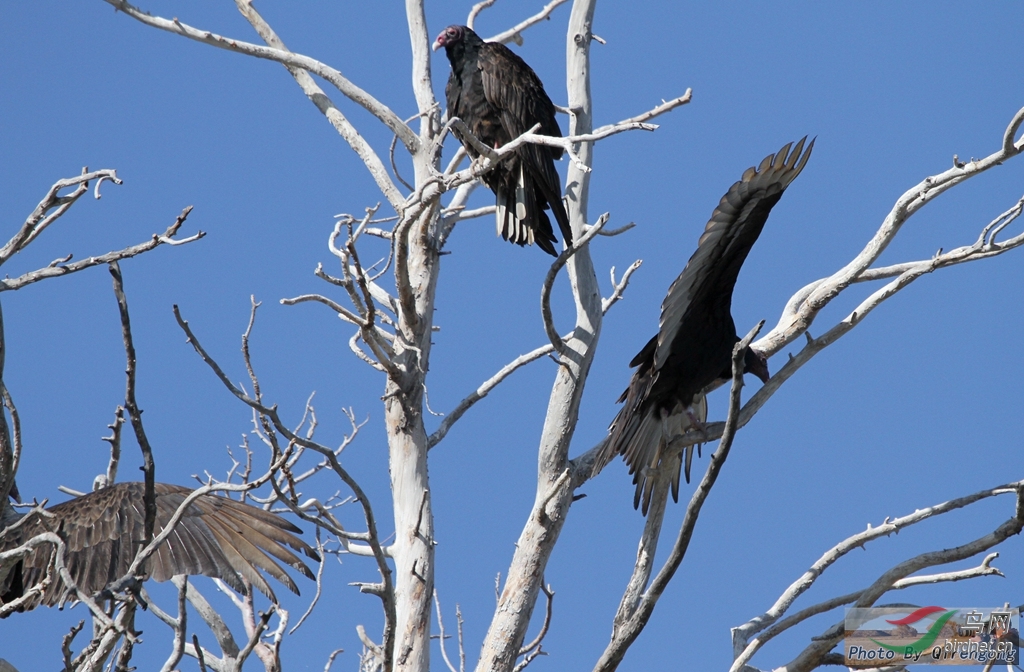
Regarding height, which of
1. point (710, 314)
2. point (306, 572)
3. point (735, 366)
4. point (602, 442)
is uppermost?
point (710, 314)

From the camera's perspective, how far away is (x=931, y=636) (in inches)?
113

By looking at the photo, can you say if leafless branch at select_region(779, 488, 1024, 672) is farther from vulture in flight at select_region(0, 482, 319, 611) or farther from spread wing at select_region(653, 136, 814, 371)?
vulture in flight at select_region(0, 482, 319, 611)

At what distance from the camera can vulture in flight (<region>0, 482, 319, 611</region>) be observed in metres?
2.45

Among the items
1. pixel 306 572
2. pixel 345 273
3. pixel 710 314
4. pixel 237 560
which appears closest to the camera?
pixel 306 572

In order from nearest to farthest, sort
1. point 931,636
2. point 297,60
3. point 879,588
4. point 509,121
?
1. point 879,588
2. point 931,636
3. point 297,60
4. point 509,121

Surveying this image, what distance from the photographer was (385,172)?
395 centimetres

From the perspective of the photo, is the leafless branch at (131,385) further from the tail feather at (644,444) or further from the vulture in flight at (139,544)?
the tail feather at (644,444)

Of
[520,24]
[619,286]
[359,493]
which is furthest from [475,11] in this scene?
[359,493]

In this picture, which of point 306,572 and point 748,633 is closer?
point 306,572

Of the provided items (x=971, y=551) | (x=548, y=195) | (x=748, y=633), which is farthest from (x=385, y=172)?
(x=971, y=551)

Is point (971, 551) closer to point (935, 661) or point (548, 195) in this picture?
point (935, 661)

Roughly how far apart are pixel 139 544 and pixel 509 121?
2.59m

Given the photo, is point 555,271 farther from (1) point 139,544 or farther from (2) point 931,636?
(2) point 931,636

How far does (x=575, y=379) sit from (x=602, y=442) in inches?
9.3
